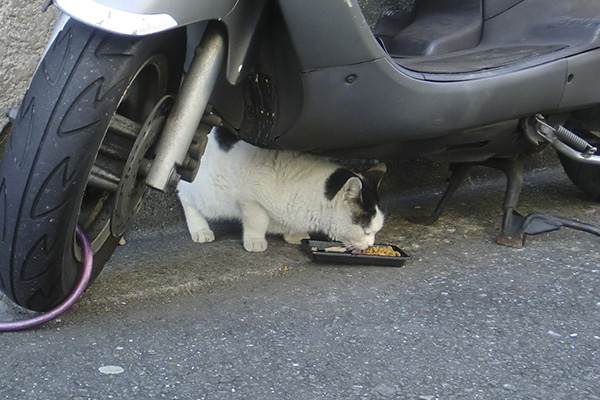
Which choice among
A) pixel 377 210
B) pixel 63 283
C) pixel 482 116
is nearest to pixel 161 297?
pixel 63 283

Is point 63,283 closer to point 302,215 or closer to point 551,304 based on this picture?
point 302,215

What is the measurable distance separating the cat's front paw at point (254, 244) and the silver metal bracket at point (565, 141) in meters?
0.98

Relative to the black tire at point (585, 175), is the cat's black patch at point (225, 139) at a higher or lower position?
higher

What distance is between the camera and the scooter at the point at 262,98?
146 cm

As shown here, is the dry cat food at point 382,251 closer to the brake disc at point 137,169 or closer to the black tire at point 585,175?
the brake disc at point 137,169

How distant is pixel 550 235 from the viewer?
2.66m

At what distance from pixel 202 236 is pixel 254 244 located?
20 cm

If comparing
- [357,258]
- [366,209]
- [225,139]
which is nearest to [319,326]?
[357,258]

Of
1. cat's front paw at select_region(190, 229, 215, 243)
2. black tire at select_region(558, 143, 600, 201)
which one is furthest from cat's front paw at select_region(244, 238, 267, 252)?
black tire at select_region(558, 143, 600, 201)

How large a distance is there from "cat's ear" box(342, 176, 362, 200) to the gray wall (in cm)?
113

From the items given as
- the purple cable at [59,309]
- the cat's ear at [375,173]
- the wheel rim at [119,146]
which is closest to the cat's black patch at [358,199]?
the cat's ear at [375,173]

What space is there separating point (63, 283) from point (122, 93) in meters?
0.49

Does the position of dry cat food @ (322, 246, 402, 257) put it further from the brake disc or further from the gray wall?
the gray wall

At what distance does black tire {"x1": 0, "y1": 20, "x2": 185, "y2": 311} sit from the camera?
1443 millimetres
